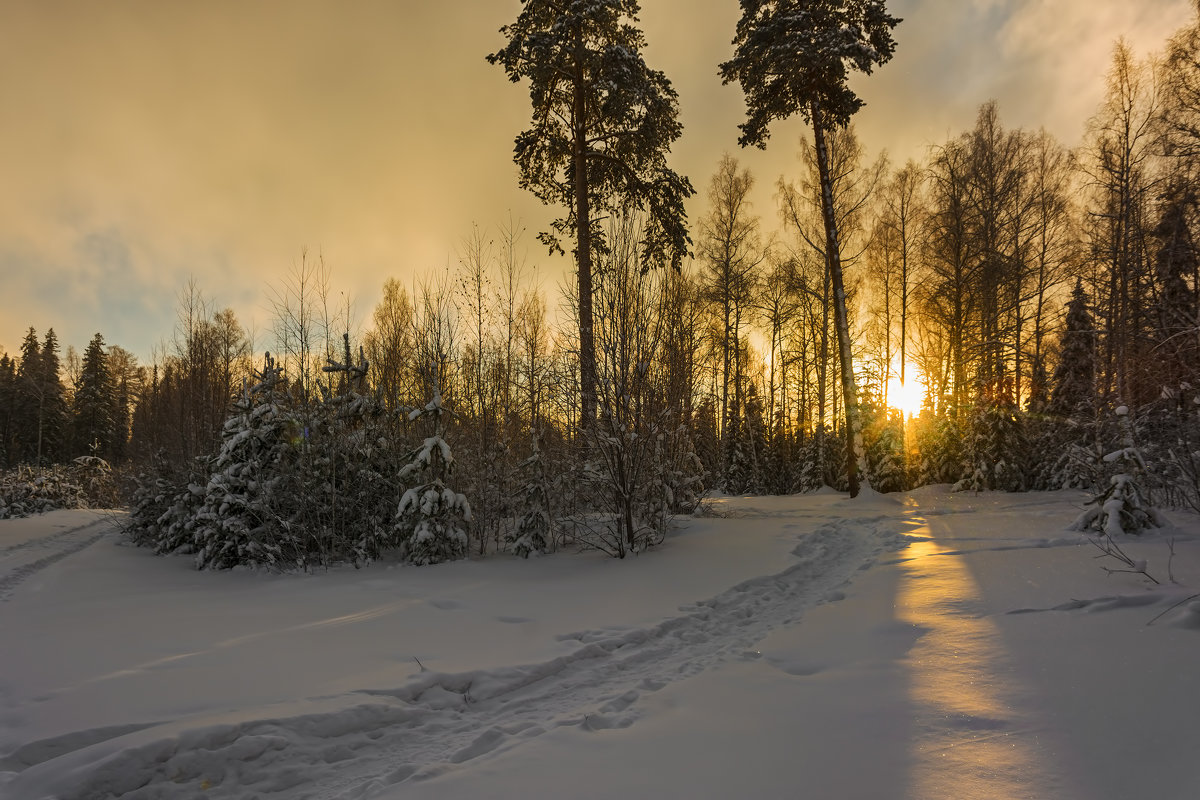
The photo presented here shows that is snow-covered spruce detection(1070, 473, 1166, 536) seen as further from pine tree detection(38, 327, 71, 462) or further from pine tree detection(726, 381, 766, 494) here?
pine tree detection(38, 327, 71, 462)

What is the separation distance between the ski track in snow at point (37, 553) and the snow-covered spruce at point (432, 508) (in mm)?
4887

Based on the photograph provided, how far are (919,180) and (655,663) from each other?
22.0 meters

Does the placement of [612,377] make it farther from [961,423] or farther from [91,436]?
[91,436]

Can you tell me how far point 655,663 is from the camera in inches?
178

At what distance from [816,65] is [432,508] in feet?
41.8

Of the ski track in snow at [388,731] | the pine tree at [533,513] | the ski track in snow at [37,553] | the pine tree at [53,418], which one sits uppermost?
the pine tree at [53,418]

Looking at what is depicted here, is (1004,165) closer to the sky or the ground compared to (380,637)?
closer to the sky

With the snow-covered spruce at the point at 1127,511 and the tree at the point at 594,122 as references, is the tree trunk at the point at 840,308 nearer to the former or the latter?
the tree at the point at 594,122

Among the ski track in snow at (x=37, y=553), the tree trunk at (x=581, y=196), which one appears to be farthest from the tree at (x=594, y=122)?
the ski track in snow at (x=37, y=553)

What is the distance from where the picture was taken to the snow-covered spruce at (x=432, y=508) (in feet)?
28.8

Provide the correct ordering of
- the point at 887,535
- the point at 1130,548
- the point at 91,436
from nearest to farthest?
the point at 1130,548 → the point at 887,535 → the point at 91,436

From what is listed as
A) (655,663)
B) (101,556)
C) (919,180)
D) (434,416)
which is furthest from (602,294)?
(919,180)

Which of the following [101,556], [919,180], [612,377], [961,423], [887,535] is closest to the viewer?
[612,377]

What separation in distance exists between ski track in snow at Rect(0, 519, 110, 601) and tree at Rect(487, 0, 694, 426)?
9.79 meters
